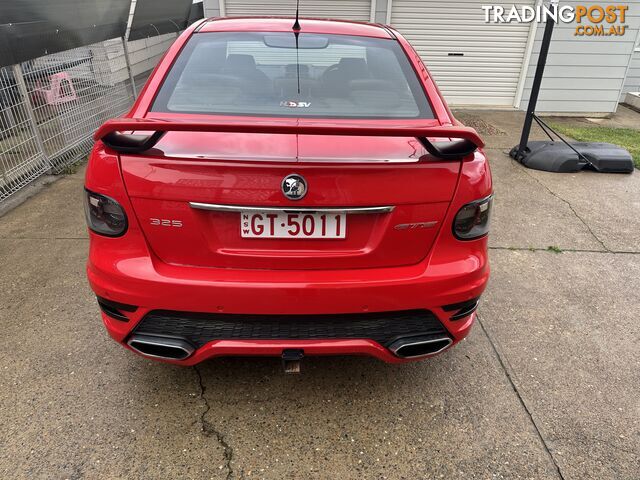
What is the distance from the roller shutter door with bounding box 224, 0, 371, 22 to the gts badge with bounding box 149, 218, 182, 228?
24.5 ft

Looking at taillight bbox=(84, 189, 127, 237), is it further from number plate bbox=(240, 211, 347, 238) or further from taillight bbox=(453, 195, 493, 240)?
taillight bbox=(453, 195, 493, 240)

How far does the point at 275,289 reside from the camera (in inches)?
71.8

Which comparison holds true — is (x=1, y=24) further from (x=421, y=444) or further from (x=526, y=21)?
(x=526, y=21)

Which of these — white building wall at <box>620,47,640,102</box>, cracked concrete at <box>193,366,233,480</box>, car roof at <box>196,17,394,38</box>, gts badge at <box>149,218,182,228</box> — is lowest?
white building wall at <box>620,47,640,102</box>

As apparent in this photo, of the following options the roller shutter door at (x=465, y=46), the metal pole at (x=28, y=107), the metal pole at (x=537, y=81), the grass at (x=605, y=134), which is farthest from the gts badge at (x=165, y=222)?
the roller shutter door at (x=465, y=46)

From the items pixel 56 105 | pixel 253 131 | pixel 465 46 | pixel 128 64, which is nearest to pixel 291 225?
pixel 253 131

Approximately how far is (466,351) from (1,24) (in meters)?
4.49

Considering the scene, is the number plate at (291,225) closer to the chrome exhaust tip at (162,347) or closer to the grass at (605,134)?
the chrome exhaust tip at (162,347)

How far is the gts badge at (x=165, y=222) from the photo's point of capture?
1802 millimetres

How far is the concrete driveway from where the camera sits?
2012mm

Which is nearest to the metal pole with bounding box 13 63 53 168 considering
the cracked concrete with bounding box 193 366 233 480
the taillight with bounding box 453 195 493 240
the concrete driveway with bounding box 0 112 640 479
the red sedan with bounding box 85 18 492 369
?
the concrete driveway with bounding box 0 112 640 479

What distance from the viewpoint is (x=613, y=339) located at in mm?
2855

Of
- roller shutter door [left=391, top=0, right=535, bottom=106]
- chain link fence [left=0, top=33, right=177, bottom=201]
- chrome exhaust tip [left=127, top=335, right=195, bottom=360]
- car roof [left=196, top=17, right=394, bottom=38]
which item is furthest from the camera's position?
roller shutter door [left=391, top=0, right=535, bottom=106]

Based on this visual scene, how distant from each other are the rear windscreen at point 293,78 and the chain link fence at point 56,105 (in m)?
2.91
